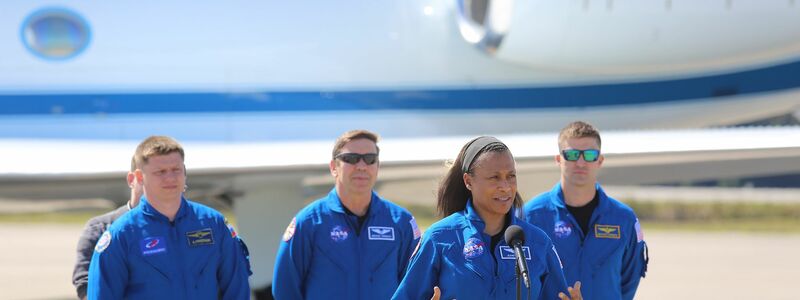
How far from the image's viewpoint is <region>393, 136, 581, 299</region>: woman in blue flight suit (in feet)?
9.21

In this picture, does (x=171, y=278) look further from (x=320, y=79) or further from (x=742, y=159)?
(x=742, y=159)

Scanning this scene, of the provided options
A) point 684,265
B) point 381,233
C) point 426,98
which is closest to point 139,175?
point 381,233

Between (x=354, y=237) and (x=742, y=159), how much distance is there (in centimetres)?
406

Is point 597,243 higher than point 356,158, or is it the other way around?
point 356,158

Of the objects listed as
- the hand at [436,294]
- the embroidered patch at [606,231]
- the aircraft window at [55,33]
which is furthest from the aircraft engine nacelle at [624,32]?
the hand at [436,294]

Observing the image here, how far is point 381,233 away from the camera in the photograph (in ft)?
13.0

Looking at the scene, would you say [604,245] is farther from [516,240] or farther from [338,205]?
[516,240]

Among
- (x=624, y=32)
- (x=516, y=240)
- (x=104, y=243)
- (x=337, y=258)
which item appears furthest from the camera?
(x=624, y=32)

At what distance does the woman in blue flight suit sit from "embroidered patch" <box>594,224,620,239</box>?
3.88 feet

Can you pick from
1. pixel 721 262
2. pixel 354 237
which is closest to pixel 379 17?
pixel 354 237

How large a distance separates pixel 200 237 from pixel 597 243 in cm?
153

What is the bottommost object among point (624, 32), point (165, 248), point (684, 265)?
point (684, 265)

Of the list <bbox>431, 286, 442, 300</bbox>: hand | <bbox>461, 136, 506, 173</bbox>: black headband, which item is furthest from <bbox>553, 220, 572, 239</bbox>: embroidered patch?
<bbox>431, 286, 442, 300</bbox>: hand

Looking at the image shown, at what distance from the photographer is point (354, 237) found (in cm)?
396
